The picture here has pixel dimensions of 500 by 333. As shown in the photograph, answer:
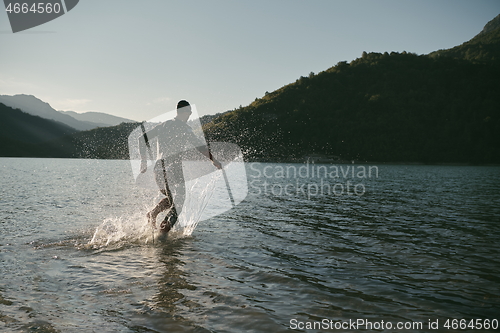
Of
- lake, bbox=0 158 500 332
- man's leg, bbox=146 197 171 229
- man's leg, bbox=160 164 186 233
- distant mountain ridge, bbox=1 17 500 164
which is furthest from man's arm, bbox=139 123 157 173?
distant mountain ridge, bbox=1 17 500 164

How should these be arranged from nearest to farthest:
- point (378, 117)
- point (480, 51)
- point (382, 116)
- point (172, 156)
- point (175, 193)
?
1. point (172, 156)
2. point (175, 193)
3. point (378, 117)
4. point (382, 116)
5. point (480, 51)

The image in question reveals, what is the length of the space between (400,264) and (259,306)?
427 cm

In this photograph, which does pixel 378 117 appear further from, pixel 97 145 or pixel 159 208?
pixel 159 208

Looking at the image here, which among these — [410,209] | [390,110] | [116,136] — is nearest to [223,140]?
[116,136]

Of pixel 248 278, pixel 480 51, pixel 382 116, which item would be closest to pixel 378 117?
pixel 382 116

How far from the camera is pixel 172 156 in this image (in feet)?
30.9

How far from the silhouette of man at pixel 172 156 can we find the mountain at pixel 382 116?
98.3m

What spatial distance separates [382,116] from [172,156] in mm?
143891

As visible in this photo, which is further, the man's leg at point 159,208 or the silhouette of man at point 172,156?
the man's leg at point 159,208

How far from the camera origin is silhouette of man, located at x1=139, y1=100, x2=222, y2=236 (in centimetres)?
912

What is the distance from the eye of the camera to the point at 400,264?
7.65 meters

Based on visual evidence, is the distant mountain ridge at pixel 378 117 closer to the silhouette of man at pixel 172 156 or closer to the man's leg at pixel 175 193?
the man's leg at pixel 175 193

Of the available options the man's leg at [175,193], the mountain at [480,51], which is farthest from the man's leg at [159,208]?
the mountain at [480,51]

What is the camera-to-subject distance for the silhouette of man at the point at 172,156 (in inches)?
359
